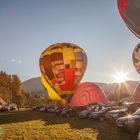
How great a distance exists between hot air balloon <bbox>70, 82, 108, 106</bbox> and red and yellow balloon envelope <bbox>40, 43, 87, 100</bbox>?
2.81m

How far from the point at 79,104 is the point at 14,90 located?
70358 millimetres

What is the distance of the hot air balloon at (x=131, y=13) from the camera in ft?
47.3

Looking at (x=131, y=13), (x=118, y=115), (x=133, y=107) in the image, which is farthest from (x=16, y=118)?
(x=131, y=13)

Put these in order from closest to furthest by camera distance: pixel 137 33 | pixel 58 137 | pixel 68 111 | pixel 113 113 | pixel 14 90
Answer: pixel 137 33, pixel 58 137, pixel 113 113, pixel 68 111, pixel 14 90

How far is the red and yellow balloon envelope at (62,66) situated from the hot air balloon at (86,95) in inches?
110

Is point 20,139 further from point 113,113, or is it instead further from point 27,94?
point 27,94

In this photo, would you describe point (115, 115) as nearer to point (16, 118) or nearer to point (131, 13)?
point (131, 13)

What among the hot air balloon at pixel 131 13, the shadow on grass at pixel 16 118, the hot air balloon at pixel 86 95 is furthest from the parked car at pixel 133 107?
the shadow on grass at pixel 16 118

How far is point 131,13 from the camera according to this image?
49.6 feet

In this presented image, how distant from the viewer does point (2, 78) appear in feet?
358

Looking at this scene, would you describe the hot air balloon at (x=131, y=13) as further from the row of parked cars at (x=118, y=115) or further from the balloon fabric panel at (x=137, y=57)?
the balloon fabric panel at (x=137, y=57)

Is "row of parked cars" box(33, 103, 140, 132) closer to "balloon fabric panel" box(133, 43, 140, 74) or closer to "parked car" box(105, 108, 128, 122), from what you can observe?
"parked car" box(105, 108, 128, 122)

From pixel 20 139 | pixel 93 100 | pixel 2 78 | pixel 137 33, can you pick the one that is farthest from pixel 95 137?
pixel 2 78

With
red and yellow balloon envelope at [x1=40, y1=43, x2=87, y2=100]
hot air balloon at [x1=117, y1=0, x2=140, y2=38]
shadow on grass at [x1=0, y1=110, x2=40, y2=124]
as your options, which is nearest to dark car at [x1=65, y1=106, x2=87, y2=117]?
shadow on grass at [x1=0, y1=110, x2=40, y2=124]
